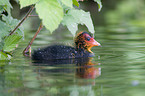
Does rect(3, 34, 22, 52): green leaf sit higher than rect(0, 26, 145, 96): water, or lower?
higher

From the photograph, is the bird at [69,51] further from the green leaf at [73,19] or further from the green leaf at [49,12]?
the green leaf at [49,12]

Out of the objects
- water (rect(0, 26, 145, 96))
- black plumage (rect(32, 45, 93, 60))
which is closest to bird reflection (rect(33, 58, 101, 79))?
water (rect(0, 26, 145, 96))

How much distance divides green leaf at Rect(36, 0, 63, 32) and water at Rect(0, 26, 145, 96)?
85cm

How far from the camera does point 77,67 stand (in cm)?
622

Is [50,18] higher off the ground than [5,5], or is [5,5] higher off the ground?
[5,5]

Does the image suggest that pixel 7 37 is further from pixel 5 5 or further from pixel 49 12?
pixel 49 12

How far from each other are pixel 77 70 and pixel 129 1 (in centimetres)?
1674

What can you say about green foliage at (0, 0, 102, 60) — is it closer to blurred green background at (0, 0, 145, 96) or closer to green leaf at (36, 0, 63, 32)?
green leaf at (36, 0, 63, 32)

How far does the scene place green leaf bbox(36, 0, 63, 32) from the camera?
14.9ft

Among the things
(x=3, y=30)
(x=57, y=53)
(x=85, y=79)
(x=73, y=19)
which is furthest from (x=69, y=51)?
(x=85, y=79)

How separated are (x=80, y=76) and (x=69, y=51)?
233cm

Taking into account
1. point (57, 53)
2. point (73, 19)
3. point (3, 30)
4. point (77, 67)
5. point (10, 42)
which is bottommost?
point (77, 67)

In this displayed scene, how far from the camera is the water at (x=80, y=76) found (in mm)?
4512

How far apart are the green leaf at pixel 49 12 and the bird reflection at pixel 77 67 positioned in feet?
3.72
